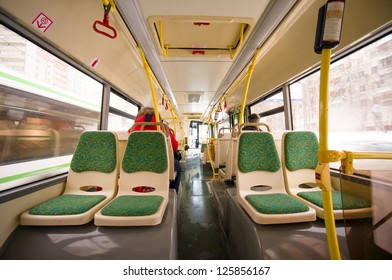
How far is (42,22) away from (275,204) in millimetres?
2638

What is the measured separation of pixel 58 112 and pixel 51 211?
1305 millimetres

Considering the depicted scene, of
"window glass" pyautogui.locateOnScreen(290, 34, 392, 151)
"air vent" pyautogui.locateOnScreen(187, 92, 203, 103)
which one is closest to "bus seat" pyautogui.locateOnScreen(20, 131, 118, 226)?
"window glass" pyautogui.locateOnScreen(290, 34, 392, 151)

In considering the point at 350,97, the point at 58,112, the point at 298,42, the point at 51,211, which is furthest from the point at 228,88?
the point at 51,211

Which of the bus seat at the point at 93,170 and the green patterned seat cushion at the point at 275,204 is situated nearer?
the green patterned seat cushion at the point at 275,204

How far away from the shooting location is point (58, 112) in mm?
1859

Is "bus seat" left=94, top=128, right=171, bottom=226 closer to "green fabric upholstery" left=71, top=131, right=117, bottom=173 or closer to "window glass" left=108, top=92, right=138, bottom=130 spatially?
"green fabric upholstery" left=71, top=131, right=117, bottom=173

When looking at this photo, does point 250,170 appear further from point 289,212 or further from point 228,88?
point 228,88

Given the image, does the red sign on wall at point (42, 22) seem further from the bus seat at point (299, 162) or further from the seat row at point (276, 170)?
the bus seat at point (299, 162)

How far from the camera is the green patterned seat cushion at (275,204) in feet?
3.80

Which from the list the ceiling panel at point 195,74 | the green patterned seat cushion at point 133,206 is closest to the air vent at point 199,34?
the ceiling panel at point 195,74

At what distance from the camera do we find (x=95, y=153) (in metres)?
1.64

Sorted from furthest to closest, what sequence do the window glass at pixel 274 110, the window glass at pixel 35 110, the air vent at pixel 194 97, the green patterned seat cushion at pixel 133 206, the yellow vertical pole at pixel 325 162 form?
the air vent at pixel 194 97, the window glass at pixel 274 110, the window glass at pixel 35 110, the green patterned seat cushion at pixel 133 206, the yellow vertical pole at pixel 325 162

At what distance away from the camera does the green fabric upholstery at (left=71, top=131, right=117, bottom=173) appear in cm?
160

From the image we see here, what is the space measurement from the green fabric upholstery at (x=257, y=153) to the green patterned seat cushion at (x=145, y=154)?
2.81 feet
